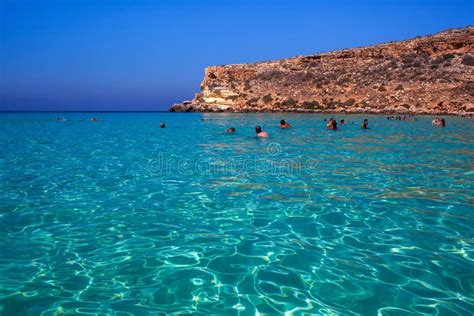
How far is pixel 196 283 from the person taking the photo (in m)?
4.46

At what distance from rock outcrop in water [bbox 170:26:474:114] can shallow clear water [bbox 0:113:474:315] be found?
155 ft

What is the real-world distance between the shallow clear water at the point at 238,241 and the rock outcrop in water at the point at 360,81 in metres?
47.3

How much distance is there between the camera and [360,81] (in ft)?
209

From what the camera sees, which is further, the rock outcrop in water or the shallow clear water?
the rock outcrop in water

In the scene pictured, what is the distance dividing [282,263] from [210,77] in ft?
259

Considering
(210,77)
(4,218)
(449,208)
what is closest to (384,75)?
(210,77)

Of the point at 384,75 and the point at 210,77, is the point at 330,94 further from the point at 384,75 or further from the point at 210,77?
the point at 210,77

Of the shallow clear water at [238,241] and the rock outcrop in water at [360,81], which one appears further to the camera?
the rock outcrop in water at [360,81]

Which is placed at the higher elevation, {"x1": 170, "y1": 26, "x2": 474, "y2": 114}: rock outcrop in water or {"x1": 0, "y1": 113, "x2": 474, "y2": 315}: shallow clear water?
{"x1": 170, "y1": 26, "x2": 474, "y2": 114}: rock outcrop in water

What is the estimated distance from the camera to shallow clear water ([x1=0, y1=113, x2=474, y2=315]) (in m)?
4.09

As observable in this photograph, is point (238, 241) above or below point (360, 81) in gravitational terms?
below

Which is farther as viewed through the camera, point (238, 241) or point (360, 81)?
point (360, 81)

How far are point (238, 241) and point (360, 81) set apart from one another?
209 ft

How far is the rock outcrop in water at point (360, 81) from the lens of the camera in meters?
54.3
